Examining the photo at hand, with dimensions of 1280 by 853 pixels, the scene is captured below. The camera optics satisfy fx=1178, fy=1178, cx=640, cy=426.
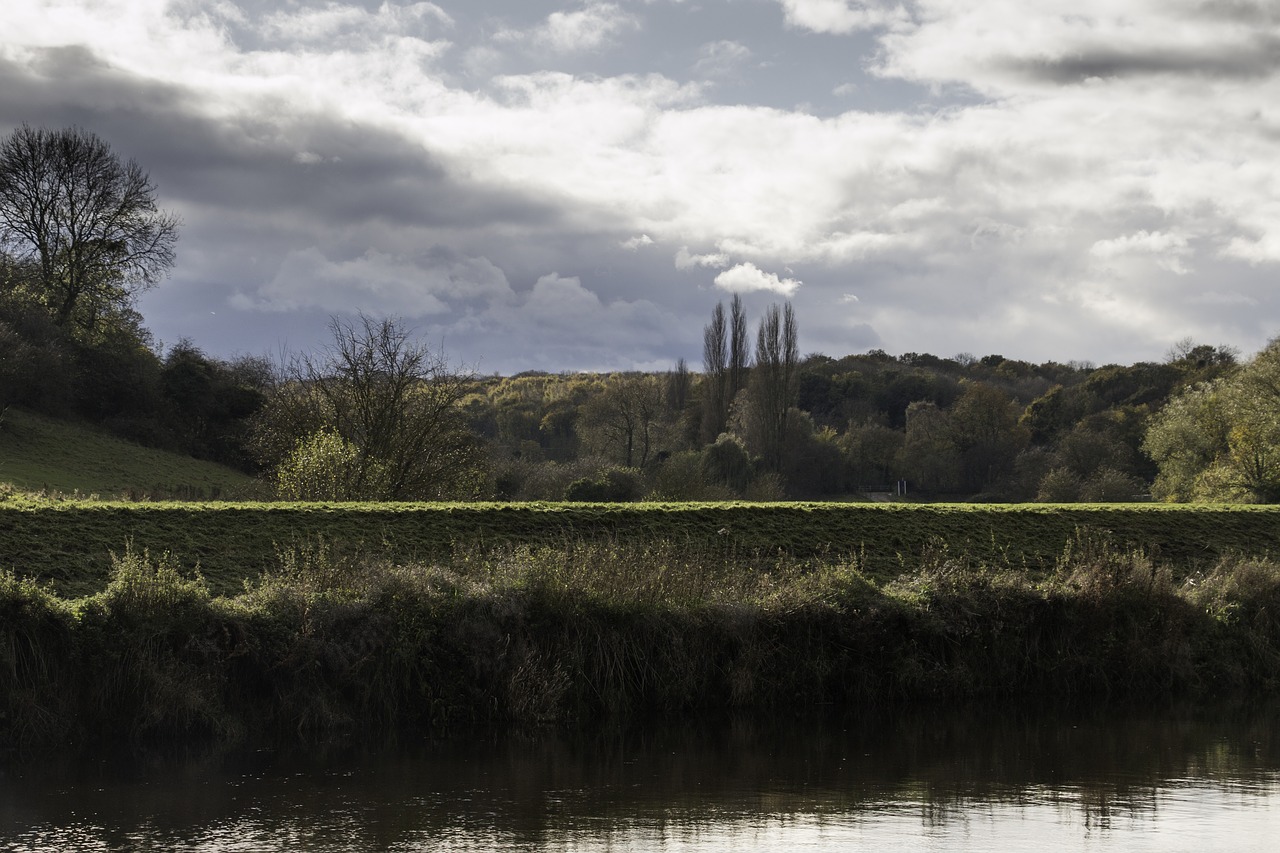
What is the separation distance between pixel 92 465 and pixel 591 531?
26367mm

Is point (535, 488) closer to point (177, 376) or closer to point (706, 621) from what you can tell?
point (177, 376)

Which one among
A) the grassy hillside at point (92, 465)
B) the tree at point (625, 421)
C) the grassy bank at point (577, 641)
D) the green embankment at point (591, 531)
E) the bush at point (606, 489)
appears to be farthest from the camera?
the tree at point (625, 421)

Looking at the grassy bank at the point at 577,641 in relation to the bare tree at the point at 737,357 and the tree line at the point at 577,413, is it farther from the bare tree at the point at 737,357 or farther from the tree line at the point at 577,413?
the bare tree at the point at 737,357

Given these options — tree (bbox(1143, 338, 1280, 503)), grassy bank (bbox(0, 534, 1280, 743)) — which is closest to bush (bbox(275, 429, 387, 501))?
grassy bank (bbox(0, 534, 1280, 743))

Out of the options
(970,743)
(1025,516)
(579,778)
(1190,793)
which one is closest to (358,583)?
(579,778)

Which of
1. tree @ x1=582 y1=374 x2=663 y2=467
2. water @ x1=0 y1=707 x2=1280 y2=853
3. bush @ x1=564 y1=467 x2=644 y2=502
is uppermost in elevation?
tree @ x1=582 y1=374 x2=663 y2=467

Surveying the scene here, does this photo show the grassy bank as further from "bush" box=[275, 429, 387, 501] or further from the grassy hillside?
the grassy hillside

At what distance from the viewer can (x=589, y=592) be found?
16953 millimetres

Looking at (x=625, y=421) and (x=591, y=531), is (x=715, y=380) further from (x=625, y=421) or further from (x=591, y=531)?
(x=591, y=531)

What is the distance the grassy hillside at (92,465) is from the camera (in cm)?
3794

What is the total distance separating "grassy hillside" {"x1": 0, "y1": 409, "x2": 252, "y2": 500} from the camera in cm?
3794

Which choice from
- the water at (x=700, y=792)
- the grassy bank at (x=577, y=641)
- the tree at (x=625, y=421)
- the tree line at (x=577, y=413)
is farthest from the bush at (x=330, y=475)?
the tree at (x=625, y=421)

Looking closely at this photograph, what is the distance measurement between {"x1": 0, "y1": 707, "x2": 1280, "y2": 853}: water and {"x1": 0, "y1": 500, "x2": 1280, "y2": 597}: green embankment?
4913 mm

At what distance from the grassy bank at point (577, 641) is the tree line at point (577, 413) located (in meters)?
14.1
